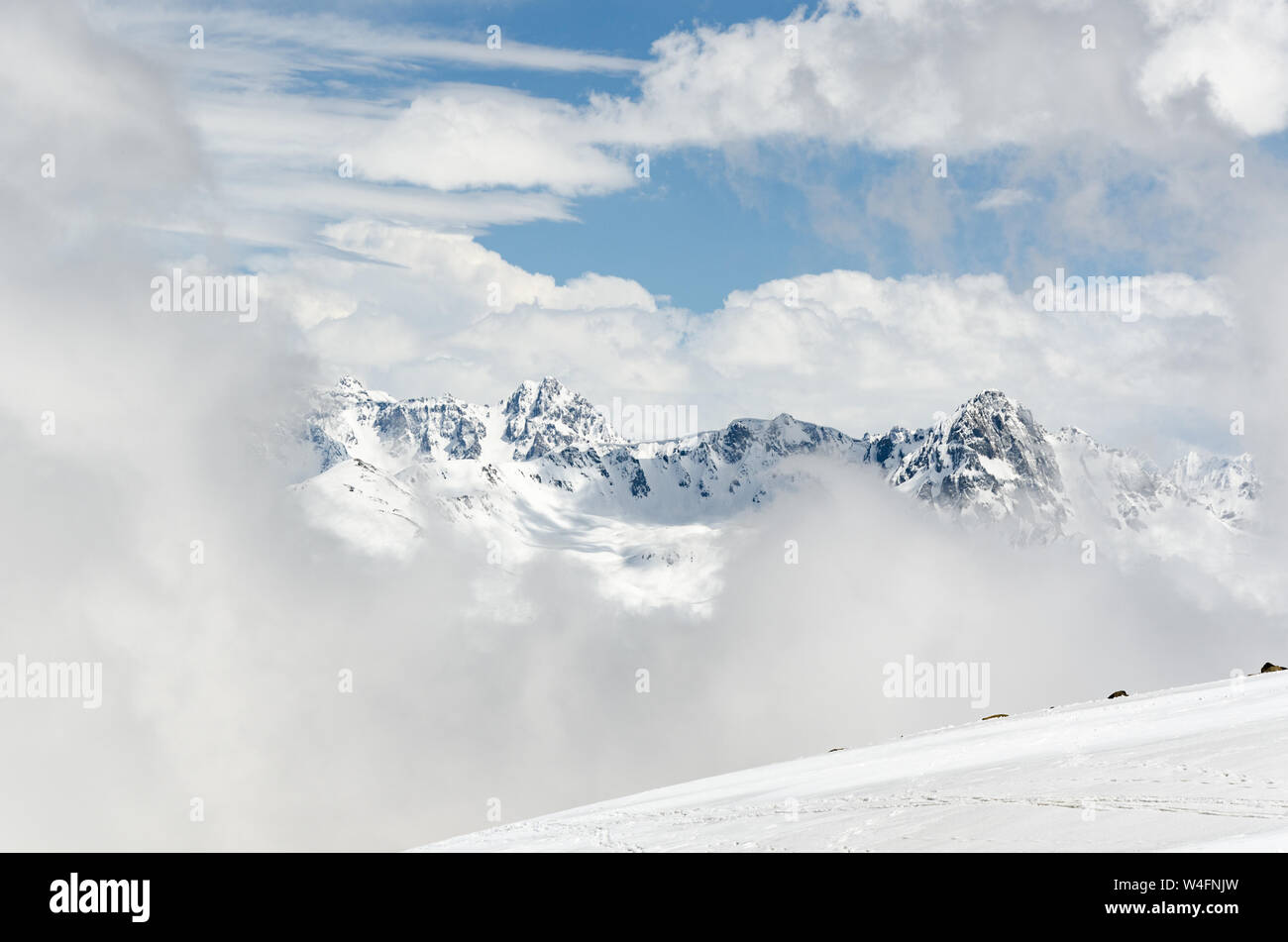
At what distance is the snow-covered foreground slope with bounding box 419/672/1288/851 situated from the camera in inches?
834

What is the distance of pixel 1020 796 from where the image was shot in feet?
81.9

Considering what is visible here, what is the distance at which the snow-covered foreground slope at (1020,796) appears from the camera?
834 inches
